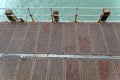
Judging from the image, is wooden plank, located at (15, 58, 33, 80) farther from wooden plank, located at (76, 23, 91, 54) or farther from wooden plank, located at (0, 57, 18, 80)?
wooden plank, located at (76, 23, 91, 54)

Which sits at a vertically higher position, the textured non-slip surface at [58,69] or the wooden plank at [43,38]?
the wooden plank at [43,38]

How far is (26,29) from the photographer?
28.1ft

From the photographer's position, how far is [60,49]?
7.46m

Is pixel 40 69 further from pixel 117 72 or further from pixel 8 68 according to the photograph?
pixel 117 72

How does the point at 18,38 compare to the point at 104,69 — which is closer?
the point at 104,69

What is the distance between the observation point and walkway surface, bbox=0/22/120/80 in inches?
258

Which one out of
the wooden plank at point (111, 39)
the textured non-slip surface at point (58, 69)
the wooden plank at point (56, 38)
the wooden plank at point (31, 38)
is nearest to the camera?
the textured non-slip surface at point (58, 69)

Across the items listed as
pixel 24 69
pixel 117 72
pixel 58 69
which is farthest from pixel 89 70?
pixel 24 69

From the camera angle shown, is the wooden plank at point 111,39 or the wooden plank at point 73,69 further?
the wooden plank at point 111,39

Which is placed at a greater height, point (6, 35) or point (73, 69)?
point (6, 35)

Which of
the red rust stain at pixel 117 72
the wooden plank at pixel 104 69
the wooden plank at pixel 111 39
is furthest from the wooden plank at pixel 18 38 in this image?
the red rust stain at pixel 117 72

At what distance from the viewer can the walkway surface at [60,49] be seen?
6.55m

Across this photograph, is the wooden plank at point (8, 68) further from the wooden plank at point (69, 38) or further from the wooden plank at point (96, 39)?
the wooden plank at point (96, 39)

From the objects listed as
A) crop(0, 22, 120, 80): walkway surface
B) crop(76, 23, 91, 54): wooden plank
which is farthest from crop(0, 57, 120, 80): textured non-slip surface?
crop(76, 23, 91, 54): wooden plank
